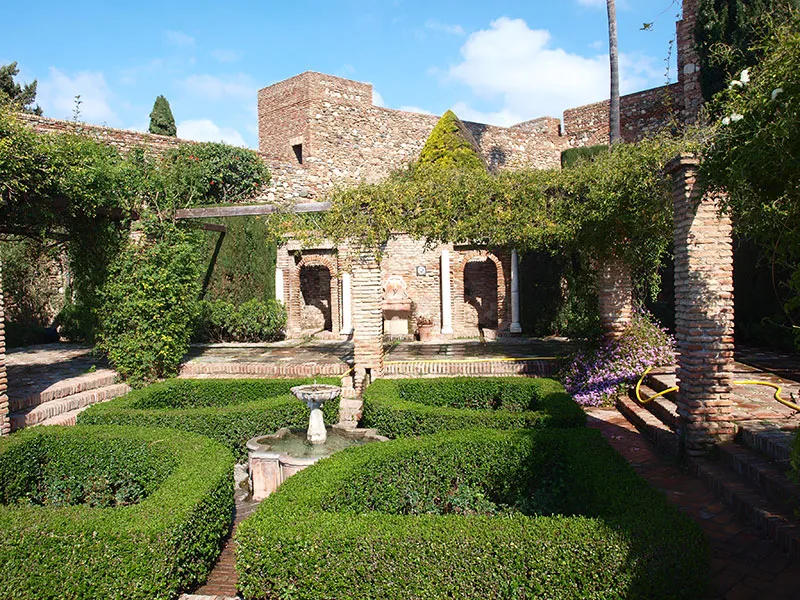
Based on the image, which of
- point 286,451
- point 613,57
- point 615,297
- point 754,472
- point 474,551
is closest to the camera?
point 474,551

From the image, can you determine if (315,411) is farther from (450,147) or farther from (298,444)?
(450,147)

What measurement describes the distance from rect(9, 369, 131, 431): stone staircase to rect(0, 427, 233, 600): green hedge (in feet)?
6.42

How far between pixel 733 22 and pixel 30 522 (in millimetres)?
14636

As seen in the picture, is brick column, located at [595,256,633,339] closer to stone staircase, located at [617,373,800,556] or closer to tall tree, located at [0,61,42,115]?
stone staircase, located at [617,373,800,556]

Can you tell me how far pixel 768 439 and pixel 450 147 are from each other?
517 inches

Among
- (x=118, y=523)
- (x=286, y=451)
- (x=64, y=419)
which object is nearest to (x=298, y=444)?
(x=286, y=451)

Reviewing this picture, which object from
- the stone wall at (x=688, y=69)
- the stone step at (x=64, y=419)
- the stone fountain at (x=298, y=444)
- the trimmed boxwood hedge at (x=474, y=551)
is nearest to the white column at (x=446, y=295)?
the stone wall at (x=688, y=69)

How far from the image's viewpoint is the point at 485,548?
10.8 feet

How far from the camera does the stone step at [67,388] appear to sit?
24.3 feet

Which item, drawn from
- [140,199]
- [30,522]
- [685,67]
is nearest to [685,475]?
[30,522]

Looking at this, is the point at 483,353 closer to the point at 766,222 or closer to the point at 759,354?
the point at 759,354

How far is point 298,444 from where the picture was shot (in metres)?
6.43

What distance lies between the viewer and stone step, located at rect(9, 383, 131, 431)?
705 cm

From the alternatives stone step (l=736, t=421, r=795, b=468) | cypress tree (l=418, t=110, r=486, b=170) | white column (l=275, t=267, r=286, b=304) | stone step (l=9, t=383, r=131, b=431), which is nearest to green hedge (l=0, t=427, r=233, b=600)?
stone step (l=9, t=383, r=131, b=431)
